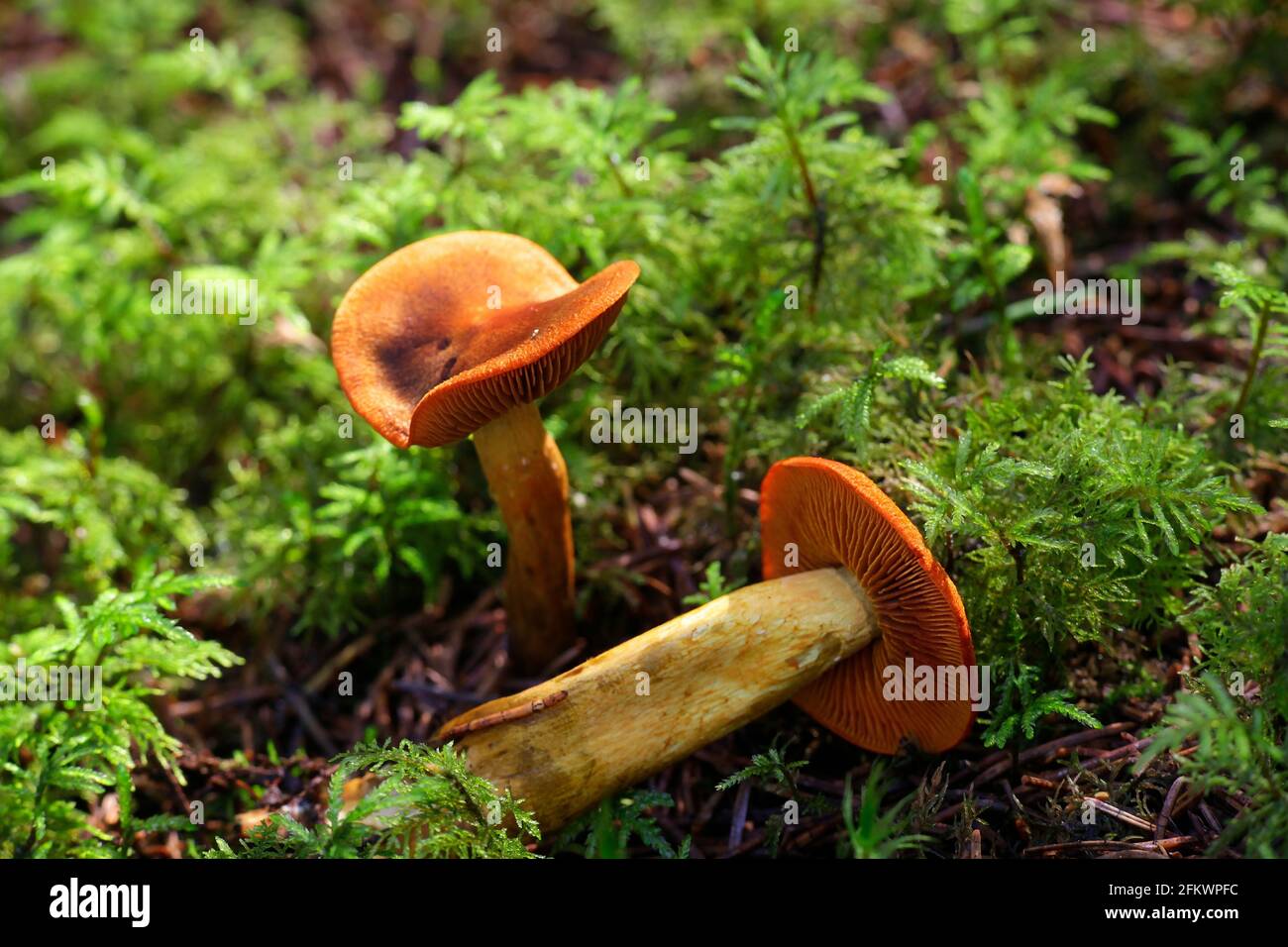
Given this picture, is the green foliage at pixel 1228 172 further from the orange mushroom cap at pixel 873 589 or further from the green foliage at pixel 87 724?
the green foliage at pixel 87 724

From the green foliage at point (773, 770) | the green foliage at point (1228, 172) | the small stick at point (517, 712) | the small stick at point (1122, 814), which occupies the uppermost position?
the green foliage at point (1228, 172)

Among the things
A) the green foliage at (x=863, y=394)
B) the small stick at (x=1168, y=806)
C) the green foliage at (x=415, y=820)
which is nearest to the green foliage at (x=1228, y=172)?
the green foliage at (x=863, y=394)

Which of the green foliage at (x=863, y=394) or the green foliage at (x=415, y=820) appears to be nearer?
the green foliage at (x=415, y=820)

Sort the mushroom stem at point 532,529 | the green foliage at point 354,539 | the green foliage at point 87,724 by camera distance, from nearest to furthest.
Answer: the green foliage at point 87,724 → the mushroom stem at point 532,529 → the green foliage at point 354,539

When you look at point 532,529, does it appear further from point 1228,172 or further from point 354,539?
point 1228,172

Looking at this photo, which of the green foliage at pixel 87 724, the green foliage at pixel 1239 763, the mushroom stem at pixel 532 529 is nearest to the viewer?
the green foliage at pixel 1239 763

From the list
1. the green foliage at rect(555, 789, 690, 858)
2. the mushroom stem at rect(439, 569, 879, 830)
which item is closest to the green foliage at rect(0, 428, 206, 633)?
the mushroom stem at rect(439, 569, 879, 830)
